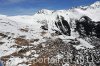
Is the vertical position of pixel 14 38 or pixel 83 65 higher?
pixel 14 38

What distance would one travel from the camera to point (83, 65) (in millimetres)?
51219

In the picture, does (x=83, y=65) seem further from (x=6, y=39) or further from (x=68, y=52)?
(x=6, y=39)

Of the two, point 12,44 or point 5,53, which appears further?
point 12,44

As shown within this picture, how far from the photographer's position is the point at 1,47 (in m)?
66.9

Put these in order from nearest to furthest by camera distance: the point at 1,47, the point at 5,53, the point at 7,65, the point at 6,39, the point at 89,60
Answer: the point at 7,65 → the point at 89,60 → the point at 5,53 → the point at 1,47 → the point at 6,39

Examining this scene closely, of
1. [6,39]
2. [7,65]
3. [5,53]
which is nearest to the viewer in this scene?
[7,65]

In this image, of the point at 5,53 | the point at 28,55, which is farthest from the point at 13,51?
the point at 28,55

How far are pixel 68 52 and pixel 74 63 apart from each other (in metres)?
8.25

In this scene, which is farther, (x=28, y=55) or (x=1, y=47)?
(x=1, y=47)

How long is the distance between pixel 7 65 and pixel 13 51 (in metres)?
11.7

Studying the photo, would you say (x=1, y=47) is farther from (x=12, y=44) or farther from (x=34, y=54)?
(x=34, y=54)

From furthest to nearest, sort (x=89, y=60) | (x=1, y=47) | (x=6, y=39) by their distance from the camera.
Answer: (x=6, y=39) < (x=1, y=47) < (x=89, y=60)

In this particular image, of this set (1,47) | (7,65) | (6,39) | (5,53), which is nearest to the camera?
(7,65)

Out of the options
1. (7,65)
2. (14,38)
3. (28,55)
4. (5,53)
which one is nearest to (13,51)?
(5,53)
